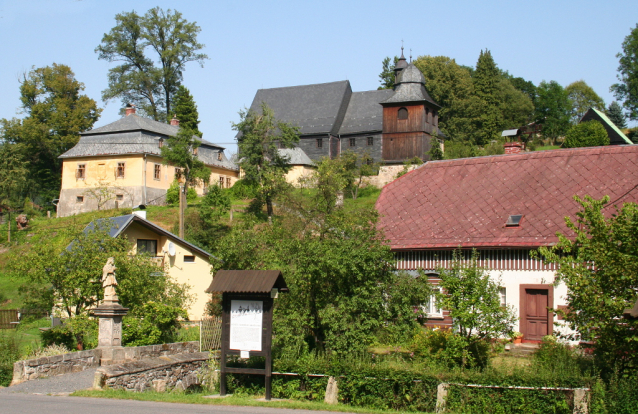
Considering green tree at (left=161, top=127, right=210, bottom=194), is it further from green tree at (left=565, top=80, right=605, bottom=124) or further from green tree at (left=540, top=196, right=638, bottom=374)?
green tree at (left=565, top=80, right=605, bottom=124)

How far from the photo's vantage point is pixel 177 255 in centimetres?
3219

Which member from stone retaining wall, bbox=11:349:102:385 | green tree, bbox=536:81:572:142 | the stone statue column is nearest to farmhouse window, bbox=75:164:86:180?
the stone statue column

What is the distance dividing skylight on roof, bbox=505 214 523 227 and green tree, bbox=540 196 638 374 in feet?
24.9

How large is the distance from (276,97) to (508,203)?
51.5 m

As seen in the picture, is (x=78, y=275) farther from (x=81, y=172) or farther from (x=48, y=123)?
(x=48, y=123)

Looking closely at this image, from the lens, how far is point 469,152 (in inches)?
2308

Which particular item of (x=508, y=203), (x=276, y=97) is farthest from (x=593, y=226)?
(x=276, y=97)

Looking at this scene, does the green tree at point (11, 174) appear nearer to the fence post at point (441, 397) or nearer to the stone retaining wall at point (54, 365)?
the stone retaining wall at point (54, 365)

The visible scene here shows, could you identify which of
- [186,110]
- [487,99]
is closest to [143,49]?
[186,110]

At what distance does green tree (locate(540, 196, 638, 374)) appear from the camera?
40.5 feet

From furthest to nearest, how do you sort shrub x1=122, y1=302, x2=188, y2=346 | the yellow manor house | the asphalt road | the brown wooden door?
the yellow manor house
the brown wooden door
shrub x1=122, y1=302, x2=188, y2=346
the asphalt road

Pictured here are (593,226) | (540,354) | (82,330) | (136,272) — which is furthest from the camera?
(136,272)

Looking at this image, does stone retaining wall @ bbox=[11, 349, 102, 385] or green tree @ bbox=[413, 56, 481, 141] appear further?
green tree @ bbox=[413, 56, 481, 141]

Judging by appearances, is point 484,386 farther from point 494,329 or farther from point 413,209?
point 413,209
